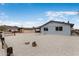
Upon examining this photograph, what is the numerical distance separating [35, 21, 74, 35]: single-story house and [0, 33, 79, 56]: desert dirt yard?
0.15 ft

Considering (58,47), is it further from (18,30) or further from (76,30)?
(18,30)

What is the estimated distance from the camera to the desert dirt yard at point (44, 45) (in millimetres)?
2646

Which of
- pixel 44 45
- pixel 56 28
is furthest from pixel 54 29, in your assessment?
pixel 44 45

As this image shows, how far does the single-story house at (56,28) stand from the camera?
2.65 meters

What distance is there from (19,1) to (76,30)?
2.26ft

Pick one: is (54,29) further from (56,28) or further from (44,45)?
(44,45)

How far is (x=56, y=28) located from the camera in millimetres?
2658

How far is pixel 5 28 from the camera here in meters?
2.69

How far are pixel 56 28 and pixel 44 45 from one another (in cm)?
23

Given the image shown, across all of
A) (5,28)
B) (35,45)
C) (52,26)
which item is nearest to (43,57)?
(35,45)

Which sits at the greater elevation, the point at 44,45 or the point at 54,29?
the point at 54,29

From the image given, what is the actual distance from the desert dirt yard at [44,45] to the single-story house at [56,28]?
45 mm

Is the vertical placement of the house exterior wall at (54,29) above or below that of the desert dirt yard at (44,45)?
above

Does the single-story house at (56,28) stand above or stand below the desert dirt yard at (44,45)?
above
